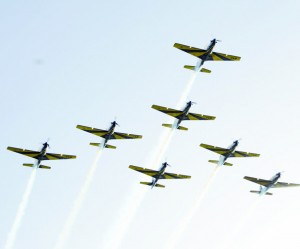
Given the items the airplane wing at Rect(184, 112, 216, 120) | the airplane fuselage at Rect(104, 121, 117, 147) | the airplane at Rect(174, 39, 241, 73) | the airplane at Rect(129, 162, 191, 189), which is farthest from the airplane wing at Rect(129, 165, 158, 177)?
the airplane at Rect(174, 39, 241, 73)

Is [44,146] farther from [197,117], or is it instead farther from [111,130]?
[197,117]

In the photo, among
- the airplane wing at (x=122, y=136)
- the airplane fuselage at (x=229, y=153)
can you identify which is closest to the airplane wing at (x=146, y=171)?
the airplane wing at (x=122, y=136)

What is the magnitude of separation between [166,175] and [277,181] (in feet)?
74.9

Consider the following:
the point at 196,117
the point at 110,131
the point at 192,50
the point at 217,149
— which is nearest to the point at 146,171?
the point at 110,131

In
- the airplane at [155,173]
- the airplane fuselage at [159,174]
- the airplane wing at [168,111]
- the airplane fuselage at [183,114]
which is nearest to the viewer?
the airplane fuselage at [183,114]

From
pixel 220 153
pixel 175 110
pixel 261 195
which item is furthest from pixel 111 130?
pixel 261 195

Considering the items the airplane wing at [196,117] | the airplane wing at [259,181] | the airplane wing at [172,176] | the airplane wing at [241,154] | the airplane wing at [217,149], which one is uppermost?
the airplane wing at [196,117]

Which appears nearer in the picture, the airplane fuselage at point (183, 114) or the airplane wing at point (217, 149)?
the airplane fuselage at point (183, 114)

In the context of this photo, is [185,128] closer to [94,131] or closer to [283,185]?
[94,131]

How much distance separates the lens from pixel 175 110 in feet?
451

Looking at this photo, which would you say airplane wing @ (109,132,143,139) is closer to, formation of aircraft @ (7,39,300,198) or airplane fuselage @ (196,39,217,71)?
formation of aircraft @ (7,39,300,198)

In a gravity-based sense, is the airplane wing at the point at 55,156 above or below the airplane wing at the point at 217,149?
below

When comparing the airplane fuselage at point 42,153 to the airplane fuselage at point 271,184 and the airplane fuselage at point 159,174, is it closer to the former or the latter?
the airplane fuselage at point 159,174

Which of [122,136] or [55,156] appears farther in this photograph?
[122,136]
